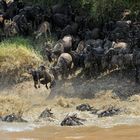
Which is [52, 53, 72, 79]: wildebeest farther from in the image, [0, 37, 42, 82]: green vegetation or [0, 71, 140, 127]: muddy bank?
[0, 37, 42, 82]: green vegetation

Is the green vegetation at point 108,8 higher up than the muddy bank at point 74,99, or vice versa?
the green vegetation at point 108,8

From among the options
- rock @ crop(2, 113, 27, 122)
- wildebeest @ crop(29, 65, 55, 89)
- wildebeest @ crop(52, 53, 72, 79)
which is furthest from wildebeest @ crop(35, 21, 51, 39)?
rock @ crop(2, 113, 27, 122)

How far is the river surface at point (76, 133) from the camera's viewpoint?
10445 millimetres

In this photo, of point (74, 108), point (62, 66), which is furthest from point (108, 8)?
point (74, 108)

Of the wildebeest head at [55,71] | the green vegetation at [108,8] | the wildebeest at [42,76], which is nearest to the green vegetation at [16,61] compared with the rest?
the wildebeest head at [55,71]

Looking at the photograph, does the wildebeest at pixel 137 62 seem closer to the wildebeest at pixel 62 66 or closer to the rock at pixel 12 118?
the wildebeest at pixel 62 66

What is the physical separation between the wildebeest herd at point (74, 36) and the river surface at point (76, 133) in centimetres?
400

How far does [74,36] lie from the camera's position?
1853 centimetres

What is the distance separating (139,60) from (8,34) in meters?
6.26

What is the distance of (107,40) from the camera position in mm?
17172

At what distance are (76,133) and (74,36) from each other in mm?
7772

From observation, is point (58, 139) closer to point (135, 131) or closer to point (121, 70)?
point (135, 131)

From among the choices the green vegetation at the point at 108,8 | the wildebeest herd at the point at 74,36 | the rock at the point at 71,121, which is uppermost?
the green vegetation at the point at 108,8

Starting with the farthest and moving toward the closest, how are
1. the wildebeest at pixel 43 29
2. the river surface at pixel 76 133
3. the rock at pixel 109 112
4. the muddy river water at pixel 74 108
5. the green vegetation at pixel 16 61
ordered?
the wildebeest at pixel 43 29
the green vegetation at pixel 16 61
the rock at pixel 109 112
the muddy river water at pixel 74 108
the river surface at pixel 76 133
